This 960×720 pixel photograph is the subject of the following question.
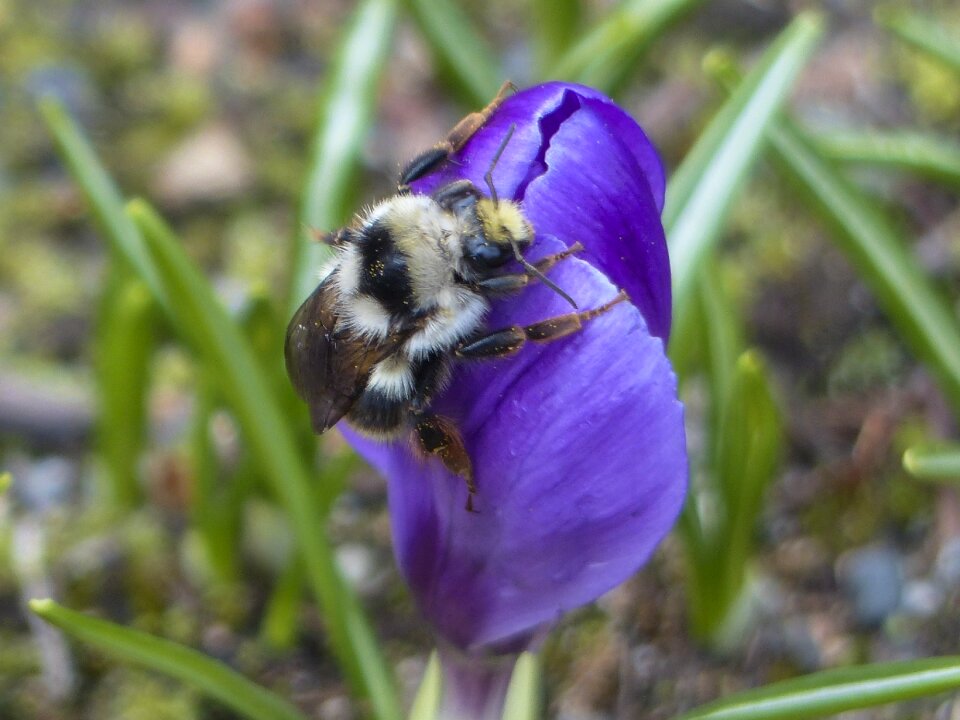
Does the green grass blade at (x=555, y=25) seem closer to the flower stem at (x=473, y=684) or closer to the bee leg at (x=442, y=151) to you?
the bee leg at (x=442, y=151)

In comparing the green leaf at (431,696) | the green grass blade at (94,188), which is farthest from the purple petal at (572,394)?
the green grass blade at (94,188)

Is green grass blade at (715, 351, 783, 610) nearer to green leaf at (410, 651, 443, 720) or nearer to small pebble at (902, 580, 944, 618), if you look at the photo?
small pebble at (902, 580, 944, 618)

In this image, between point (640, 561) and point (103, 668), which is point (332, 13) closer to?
point (103, 668)

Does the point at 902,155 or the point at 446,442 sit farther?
the point at 902,155

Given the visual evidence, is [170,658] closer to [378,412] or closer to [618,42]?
[378,412]

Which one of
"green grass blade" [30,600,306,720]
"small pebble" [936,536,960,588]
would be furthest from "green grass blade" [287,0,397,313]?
"small pebble" [936,536,960,588]

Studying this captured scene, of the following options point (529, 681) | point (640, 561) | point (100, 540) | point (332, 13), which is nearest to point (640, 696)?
point (529, 681)

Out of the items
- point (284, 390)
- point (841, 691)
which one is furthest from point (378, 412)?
point (284, 390)
